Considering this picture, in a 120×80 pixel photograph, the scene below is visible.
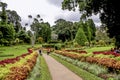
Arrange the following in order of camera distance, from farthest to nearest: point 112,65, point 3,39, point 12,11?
point 12,11, point 3,39, point 112,65

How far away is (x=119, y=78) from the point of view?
1309 cm

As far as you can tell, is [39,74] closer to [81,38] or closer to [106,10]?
[106,10]

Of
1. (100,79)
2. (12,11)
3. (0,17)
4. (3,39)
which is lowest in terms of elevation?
(100,79)

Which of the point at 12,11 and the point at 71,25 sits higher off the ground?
the point at 12,11

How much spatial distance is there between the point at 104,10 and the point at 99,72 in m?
4.23

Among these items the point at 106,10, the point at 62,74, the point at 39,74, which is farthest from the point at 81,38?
the point at 106,10

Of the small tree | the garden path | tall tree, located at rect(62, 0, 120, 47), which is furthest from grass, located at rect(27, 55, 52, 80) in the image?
the small tree

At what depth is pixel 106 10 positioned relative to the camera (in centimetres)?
1440

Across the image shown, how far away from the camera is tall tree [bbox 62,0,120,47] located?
45.4 ft

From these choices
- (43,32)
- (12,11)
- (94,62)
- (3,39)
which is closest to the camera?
(94,62)

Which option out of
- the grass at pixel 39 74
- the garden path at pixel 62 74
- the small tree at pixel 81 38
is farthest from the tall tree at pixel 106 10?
the small tree at pixel 81 38

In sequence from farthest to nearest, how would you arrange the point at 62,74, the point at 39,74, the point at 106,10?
the point at 62,74 < the point at 39,74 < the point at 106,10

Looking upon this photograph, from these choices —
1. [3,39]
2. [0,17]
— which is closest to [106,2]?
[3,39]

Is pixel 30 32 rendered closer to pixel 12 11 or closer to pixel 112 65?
pixel 12 11
